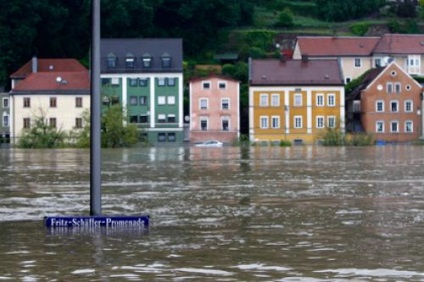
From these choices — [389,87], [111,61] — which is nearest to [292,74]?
[389,87]

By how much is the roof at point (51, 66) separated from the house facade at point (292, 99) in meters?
17.1

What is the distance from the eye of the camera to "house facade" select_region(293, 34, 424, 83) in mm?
120750

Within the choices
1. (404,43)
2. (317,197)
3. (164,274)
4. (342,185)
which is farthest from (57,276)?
(404,43)

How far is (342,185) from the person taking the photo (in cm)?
2622

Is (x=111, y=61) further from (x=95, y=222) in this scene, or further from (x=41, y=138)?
(x=95, y=222)

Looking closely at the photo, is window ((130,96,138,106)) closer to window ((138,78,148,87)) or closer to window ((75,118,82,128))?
window ((138,78,148,87))

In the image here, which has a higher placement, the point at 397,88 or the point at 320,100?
the point at 397,88

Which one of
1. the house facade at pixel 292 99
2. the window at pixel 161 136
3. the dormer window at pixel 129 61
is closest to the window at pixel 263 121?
the house facade at pixel 292 99

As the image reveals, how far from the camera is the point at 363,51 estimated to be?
121562 mm

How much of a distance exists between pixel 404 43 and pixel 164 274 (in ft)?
374

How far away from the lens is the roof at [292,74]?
105 metres

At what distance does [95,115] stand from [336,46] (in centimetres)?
10765

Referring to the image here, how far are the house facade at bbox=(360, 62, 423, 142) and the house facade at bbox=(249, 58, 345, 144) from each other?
2.80 meters

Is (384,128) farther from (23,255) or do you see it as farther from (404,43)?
(23,255)
